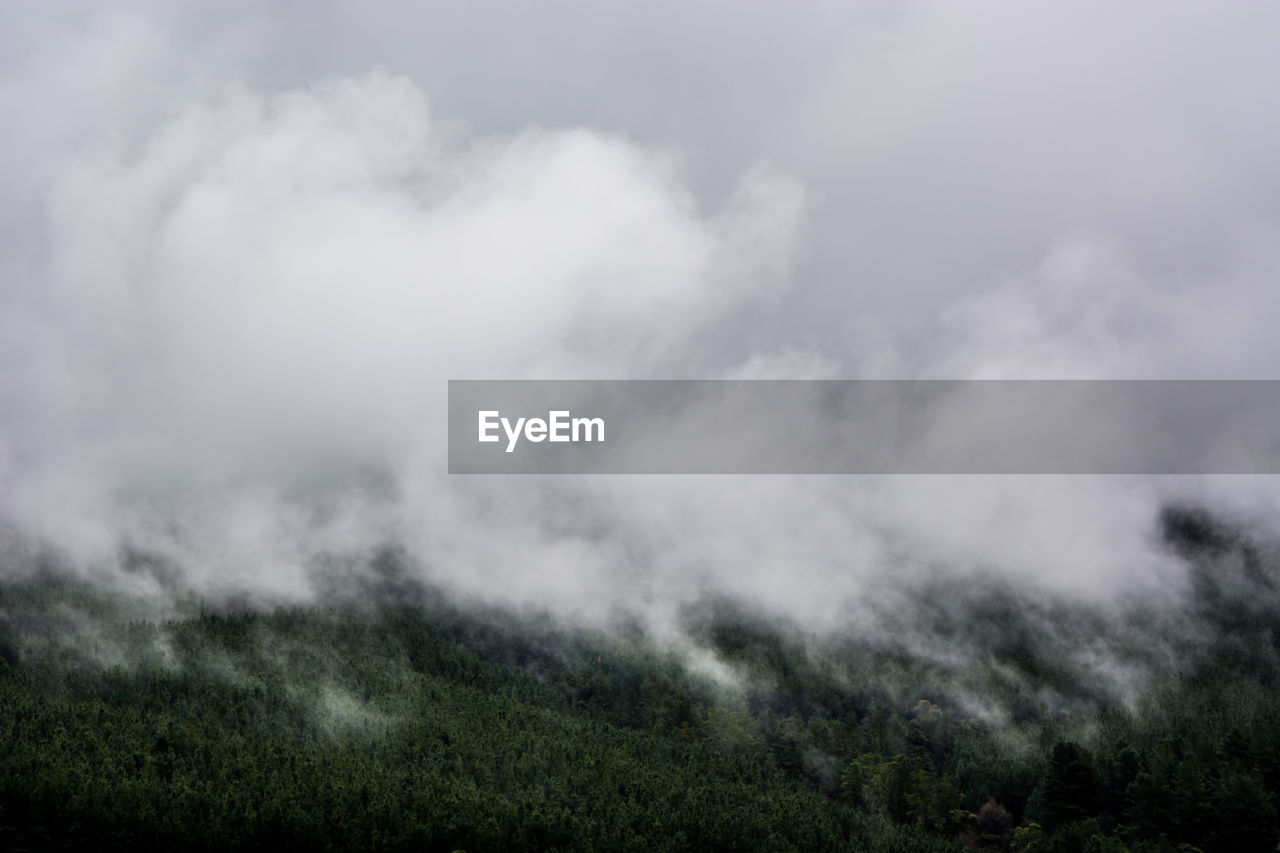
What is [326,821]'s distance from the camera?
186m

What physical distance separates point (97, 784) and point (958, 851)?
181 meters

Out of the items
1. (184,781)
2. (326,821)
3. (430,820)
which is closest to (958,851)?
(430,820)

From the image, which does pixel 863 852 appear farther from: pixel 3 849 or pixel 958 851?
pixel 3 849

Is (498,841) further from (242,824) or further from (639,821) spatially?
(242,824)

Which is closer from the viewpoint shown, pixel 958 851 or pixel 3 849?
pixel 3 849

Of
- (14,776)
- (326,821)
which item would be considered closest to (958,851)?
(326,821)

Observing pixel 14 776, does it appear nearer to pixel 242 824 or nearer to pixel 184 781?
pixel 184 781

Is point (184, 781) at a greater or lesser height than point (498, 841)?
greater

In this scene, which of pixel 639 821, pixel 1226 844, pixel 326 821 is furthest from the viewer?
pixel 639 821

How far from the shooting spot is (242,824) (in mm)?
182375

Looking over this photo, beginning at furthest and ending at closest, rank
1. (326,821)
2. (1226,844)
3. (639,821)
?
1. (639,821)
2. (326,821)
3. (1226,844)

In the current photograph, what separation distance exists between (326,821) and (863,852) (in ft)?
358

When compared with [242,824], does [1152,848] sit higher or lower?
lower

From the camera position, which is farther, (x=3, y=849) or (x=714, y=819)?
(x=714, y=819)
